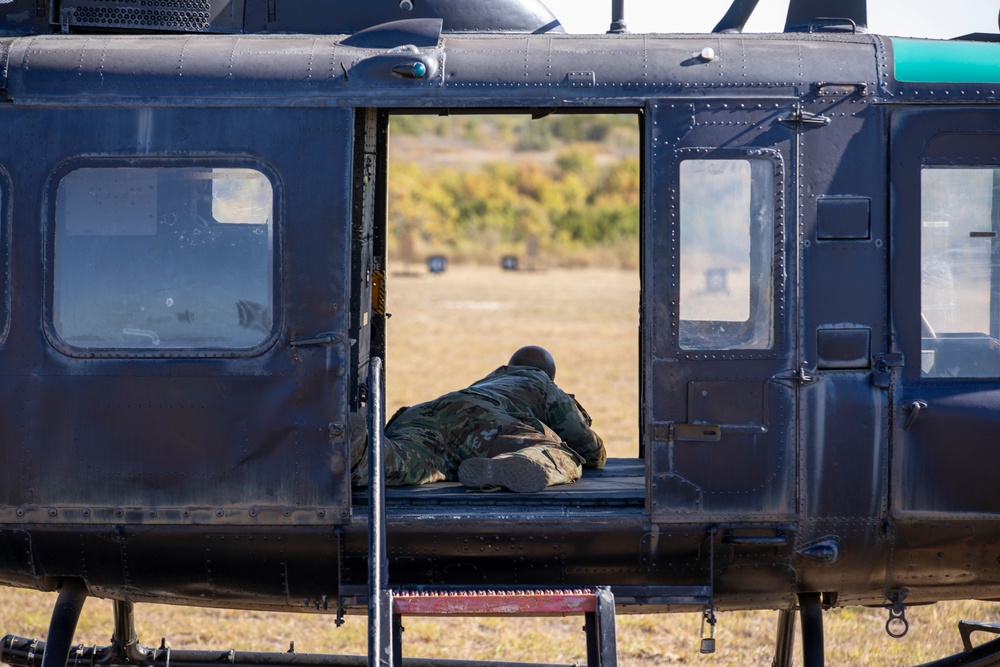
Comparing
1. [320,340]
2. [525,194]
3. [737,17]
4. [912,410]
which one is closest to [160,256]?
[320,340]

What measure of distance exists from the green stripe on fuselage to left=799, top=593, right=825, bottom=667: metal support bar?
6.88ft

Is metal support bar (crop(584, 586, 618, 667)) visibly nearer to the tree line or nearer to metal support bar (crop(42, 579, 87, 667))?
metal support bar (crop(42, 579, 87, 667))

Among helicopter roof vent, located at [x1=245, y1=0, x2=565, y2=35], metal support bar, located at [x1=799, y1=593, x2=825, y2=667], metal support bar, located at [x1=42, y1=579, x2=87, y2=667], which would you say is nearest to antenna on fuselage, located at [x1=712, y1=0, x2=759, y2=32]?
helicopter roof vent, located at [x1=245, y1=0, x2=565, y2=35]

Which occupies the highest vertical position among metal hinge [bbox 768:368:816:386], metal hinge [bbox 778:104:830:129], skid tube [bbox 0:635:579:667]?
metal hinge [bbox 778:104:830:129]

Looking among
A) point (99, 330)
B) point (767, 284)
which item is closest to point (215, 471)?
point (99, 330)

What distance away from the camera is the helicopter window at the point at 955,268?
14.7ft

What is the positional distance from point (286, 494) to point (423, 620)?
11.1 feet

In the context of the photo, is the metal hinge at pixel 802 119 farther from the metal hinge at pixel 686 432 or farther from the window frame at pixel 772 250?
the metal hinge at pixel 686 432

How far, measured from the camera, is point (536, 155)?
60.8m

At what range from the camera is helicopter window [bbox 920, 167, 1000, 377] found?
4.47 metres

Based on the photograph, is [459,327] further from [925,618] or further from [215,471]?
[215,471]

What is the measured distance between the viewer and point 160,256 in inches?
177

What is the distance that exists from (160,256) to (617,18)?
2163 millimetres

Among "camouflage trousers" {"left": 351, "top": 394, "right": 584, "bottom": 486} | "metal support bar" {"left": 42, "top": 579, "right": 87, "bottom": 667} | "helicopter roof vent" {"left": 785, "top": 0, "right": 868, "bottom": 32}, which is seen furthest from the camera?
"camouflage trousers" {"left": 351, "top": 394, "right": 584, "bottom": 486}
